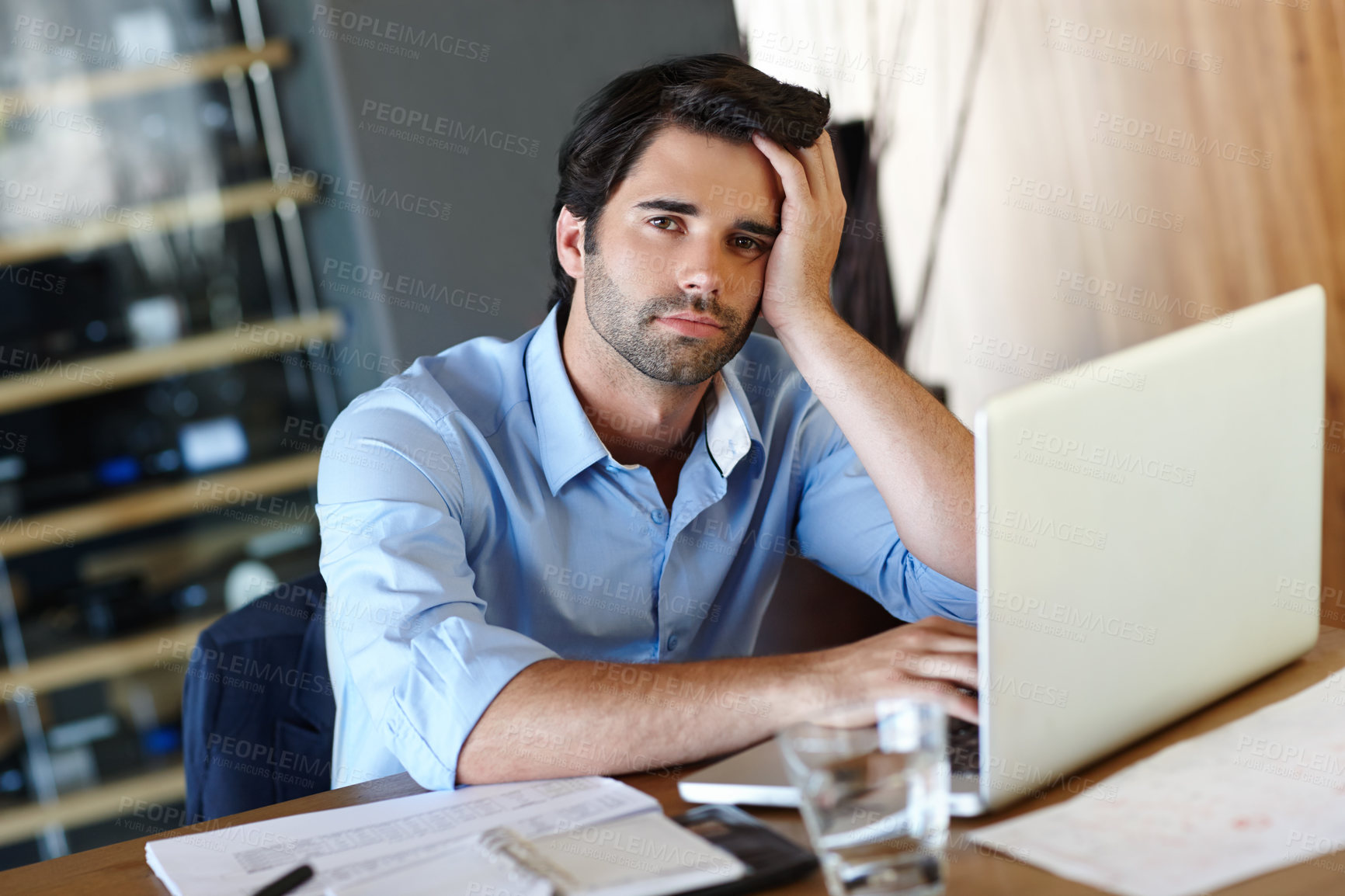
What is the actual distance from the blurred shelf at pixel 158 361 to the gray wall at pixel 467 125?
1.45 ft

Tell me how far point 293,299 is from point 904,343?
1.53 metres

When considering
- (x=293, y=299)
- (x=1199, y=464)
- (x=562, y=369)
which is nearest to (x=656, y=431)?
(x=562, y=369)

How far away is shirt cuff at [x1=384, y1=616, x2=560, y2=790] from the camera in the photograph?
37.4 inches

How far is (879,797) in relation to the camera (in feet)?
2.26

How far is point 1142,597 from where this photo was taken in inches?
32.5

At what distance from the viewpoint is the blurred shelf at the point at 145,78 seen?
8.91 feet
